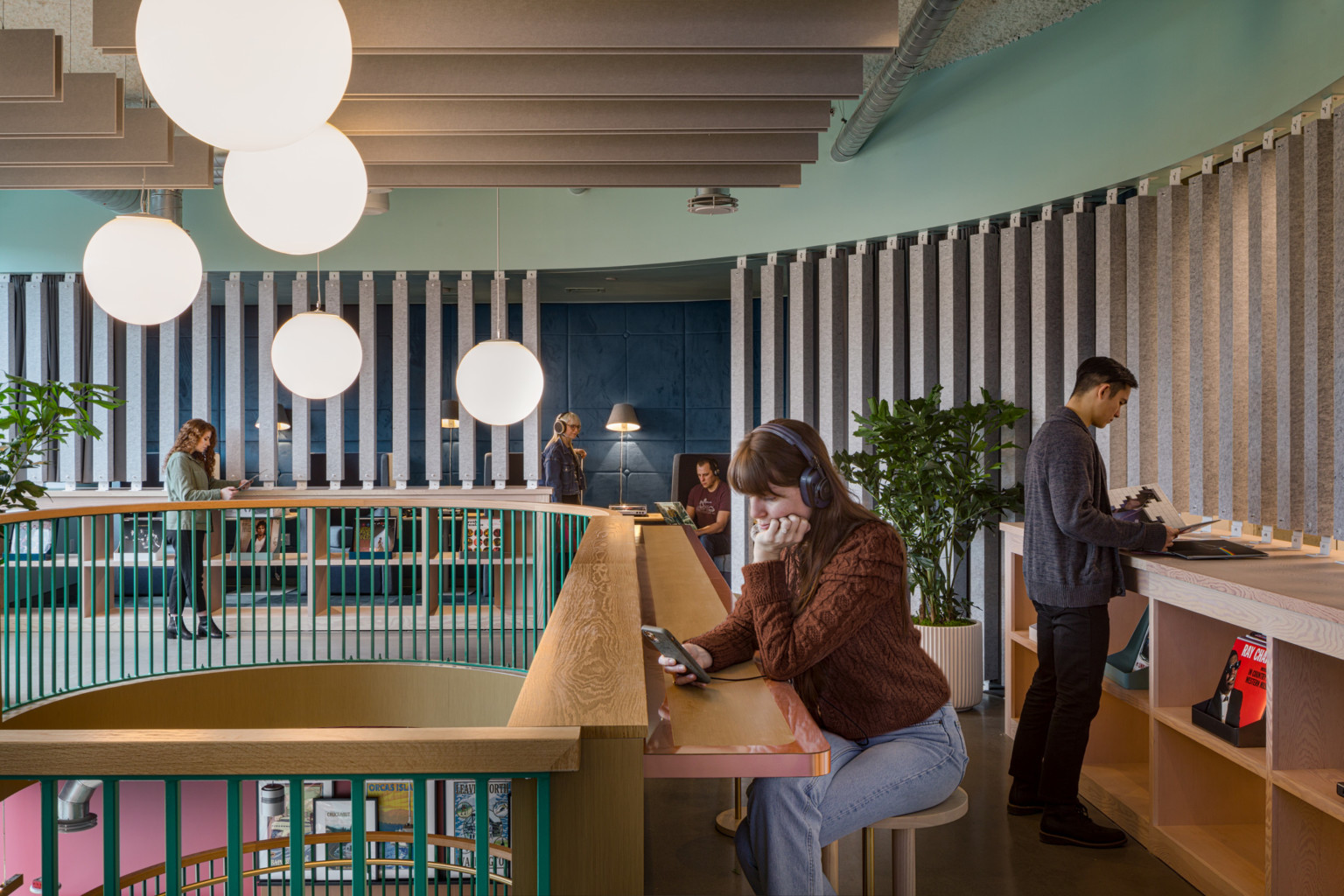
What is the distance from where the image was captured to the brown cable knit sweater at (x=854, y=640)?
191 centimetres

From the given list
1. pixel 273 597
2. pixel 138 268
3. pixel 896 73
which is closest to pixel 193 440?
pixel 273 597

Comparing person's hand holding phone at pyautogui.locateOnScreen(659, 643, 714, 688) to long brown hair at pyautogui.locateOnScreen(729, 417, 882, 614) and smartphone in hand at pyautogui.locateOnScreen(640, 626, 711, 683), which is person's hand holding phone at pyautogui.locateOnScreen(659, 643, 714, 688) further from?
long brown hair at pyautogui.locateOnScreen(729, 417, 882, 614)

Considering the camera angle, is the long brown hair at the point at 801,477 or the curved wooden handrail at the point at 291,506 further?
the curved wooden handrail at the point at 291,506

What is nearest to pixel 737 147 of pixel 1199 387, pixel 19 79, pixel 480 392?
pixel 480 392

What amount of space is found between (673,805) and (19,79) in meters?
3.77

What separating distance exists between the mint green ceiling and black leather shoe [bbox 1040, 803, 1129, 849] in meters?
2.82

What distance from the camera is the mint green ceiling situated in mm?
4004

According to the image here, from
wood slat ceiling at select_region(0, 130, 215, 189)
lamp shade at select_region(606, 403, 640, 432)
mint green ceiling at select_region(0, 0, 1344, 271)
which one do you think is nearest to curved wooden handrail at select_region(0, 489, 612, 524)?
wood slat ceiling at select_region(0, 130, 215, 189)

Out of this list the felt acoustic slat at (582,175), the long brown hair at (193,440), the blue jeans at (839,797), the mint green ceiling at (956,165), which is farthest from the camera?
the long brown hair at (193,440)

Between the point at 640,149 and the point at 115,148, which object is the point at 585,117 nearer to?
the point at 640,149

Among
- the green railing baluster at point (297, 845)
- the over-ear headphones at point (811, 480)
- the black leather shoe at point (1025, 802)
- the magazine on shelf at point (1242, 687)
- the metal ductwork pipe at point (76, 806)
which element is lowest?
the metal ductwork pipe at point (76, 806)

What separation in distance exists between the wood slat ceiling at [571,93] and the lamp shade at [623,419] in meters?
5.20

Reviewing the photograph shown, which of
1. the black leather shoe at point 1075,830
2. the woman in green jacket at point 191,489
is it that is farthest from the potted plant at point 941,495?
the woman in green jacket at point 191,489

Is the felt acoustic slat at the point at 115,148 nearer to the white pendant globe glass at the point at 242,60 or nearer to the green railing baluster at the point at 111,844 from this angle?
the white pendant globe glass at the point at 242,60
